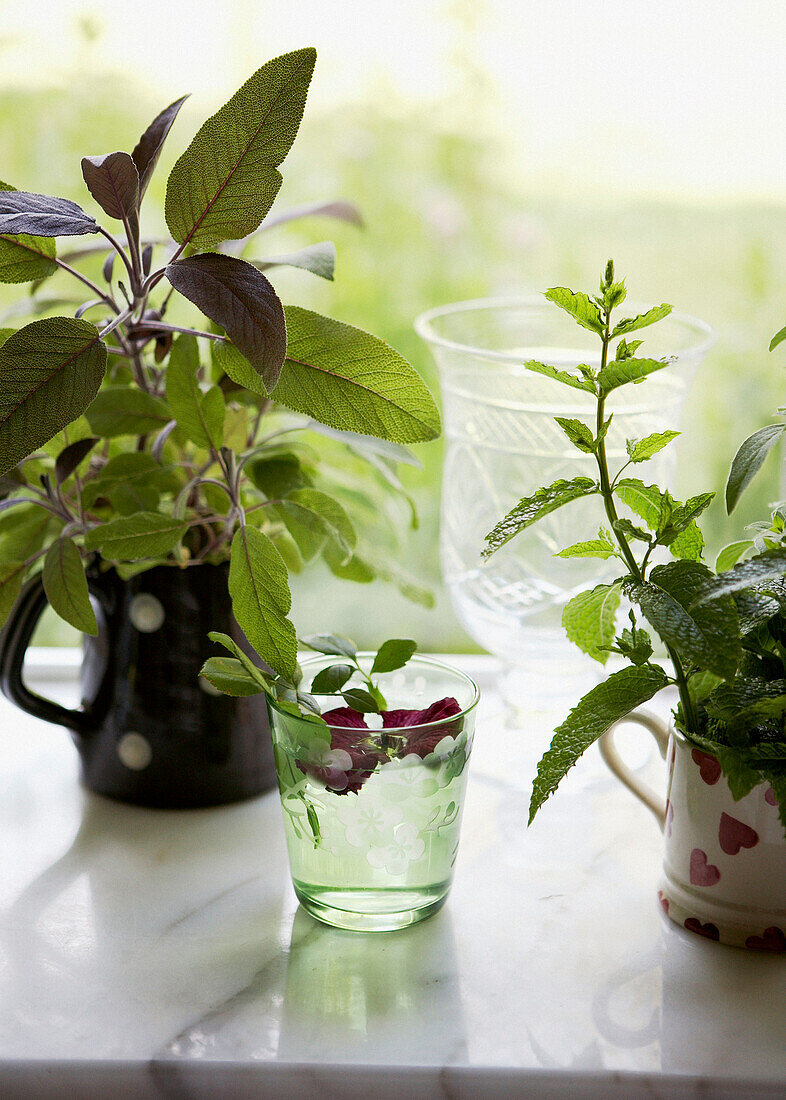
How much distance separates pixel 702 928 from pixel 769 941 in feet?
0.12

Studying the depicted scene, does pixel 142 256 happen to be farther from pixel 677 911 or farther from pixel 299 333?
pixel 677 911

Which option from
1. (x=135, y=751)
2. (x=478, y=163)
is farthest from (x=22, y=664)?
(x=478, y=163)

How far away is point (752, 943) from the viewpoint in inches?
23.3

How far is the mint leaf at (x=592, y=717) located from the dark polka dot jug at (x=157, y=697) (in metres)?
0.26

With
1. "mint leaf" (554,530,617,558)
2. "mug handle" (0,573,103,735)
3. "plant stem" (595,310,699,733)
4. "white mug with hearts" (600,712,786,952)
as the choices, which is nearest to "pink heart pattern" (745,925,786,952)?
"white mug with hearts" (600,712,786,952)

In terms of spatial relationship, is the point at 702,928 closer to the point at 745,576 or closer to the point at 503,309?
the point at 745,576

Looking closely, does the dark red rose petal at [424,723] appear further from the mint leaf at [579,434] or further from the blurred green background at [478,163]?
the blurred green background at [478,163]

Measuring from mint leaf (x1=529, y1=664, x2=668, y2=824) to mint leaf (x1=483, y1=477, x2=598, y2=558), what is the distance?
0.32ft

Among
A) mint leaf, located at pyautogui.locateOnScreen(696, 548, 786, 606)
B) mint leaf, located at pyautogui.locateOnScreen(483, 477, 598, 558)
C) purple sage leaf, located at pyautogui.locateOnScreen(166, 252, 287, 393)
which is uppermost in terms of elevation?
purple sage leaf, located at pyautogui.locateOnScreen(166, 252, 287, 393)

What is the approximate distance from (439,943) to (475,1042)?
86 mm

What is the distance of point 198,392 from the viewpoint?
64 centimetres

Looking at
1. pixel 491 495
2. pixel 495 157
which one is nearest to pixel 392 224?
pixel 495 157

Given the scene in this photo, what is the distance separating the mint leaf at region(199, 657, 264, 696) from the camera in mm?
574

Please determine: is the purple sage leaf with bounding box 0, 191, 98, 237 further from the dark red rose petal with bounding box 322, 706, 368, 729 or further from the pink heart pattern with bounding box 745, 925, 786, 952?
the pink heart pattern with bounding box 745, 925, 786, 952
